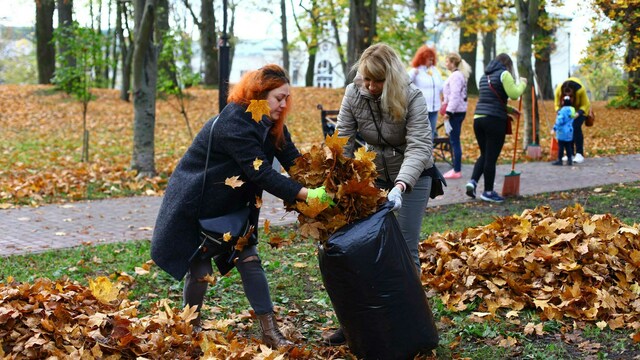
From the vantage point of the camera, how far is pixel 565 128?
12.8 metres

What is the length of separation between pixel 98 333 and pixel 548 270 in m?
3.06

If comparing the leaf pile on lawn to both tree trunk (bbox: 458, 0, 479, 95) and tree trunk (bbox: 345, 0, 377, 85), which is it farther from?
tree trunk (bbox: 458, 0, 479, 95)

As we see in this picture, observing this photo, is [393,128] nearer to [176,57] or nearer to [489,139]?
[489,139]

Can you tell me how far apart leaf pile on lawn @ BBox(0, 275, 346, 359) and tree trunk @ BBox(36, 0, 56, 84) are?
24.8m

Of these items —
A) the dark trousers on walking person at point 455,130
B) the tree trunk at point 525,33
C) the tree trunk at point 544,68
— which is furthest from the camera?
the tree trunk at point 544,68

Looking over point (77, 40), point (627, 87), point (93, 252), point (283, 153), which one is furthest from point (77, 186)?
point (627, 87)

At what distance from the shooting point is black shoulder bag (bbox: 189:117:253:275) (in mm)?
3906

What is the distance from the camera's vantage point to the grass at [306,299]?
166 inches

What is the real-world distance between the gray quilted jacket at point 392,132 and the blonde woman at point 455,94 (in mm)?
6582

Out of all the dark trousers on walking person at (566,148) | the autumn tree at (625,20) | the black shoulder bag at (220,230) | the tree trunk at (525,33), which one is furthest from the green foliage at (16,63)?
the black shoulder bag at (220,230)

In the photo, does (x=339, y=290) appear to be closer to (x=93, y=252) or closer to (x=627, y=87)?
(x=93, y=252)

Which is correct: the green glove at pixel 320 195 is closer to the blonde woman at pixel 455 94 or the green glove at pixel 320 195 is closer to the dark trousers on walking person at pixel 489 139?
the dark trousers on walking person at pixel 489 139

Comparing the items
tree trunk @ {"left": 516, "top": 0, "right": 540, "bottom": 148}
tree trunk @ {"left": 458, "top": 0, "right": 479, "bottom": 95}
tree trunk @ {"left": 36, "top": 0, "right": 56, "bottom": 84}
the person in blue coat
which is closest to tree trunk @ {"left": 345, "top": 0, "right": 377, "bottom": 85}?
tree trunk @ {"left": 516, "top": 0, "right": 540, "bottom": 148}

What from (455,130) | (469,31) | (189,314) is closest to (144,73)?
(455,130)
